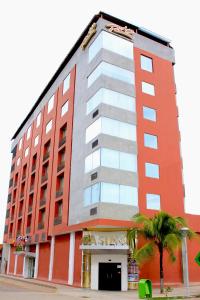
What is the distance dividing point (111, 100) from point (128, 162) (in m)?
7.38

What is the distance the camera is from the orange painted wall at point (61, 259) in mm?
38441

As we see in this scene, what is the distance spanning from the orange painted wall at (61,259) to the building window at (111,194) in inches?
273

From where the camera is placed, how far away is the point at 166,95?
1718 inches

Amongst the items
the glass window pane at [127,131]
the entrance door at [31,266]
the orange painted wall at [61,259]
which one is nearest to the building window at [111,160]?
the glass window pane at [127,131]

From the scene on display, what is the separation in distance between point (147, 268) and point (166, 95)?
72.0ft

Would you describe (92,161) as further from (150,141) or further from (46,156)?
(46,156)

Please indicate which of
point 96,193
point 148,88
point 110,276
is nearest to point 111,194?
point 96,193

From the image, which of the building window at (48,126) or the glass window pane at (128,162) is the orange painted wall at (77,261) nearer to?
the glass window pane at (128,162)

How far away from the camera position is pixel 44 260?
151ft

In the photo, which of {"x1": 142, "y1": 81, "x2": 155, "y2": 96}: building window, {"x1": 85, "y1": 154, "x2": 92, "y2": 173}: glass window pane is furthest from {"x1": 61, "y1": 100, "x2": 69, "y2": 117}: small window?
{"x1": 85, "y1": 154, "x2": 92, "y2": 173}: glass window pane

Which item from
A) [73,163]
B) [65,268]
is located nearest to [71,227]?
[65,268]

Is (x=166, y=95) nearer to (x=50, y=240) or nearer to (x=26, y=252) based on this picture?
(x=50, y=240)

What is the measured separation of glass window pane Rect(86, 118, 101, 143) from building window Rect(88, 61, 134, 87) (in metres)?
5.85

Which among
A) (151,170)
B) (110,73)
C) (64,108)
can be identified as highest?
(110,73)
